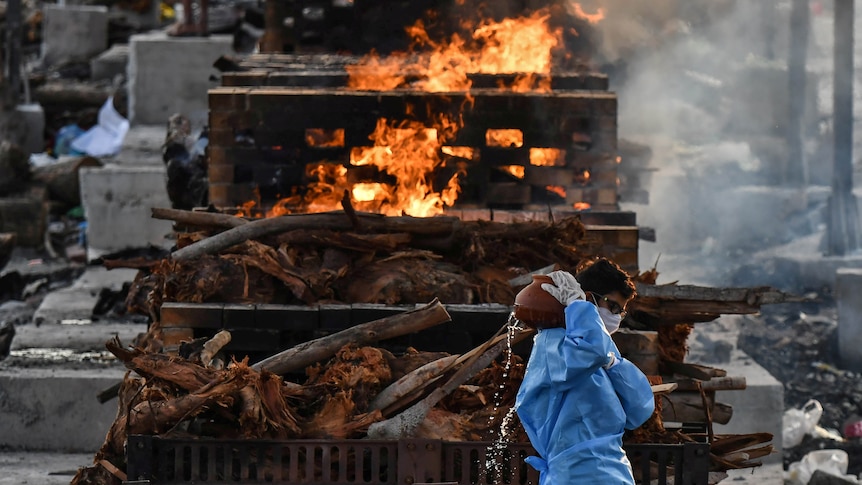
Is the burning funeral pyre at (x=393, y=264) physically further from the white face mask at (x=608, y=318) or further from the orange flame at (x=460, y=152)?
the white face mask at (x=608, y=318)

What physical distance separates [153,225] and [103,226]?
Result: 22.6 inches

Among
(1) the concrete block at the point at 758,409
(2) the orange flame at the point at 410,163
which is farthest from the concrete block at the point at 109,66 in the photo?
(1) the concrete block at the point at 758,409

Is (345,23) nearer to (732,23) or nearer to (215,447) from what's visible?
(215,447)

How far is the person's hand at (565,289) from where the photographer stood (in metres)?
4.53

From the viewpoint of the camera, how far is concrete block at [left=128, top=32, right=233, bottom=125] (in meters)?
14.4

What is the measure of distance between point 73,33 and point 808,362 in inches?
676

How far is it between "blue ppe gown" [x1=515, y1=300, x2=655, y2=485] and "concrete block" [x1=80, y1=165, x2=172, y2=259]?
359 inches

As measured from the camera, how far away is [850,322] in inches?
460

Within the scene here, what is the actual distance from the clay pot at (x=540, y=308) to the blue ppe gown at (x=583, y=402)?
4cm

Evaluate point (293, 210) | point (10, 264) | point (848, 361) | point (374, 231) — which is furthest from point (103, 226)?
point (848, 361)

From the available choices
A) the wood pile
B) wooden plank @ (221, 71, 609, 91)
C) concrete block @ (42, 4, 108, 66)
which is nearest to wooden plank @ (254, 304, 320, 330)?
the wood pile

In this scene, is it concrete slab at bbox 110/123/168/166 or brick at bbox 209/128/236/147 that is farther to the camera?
concrete slab at bbox 110/123/168/166

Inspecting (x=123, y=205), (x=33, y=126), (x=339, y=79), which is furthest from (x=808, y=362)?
(x=33, y=126)

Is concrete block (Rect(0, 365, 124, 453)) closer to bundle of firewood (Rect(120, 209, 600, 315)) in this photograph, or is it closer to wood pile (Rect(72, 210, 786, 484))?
wood pile (Rect(72, 210, 786, 484))
